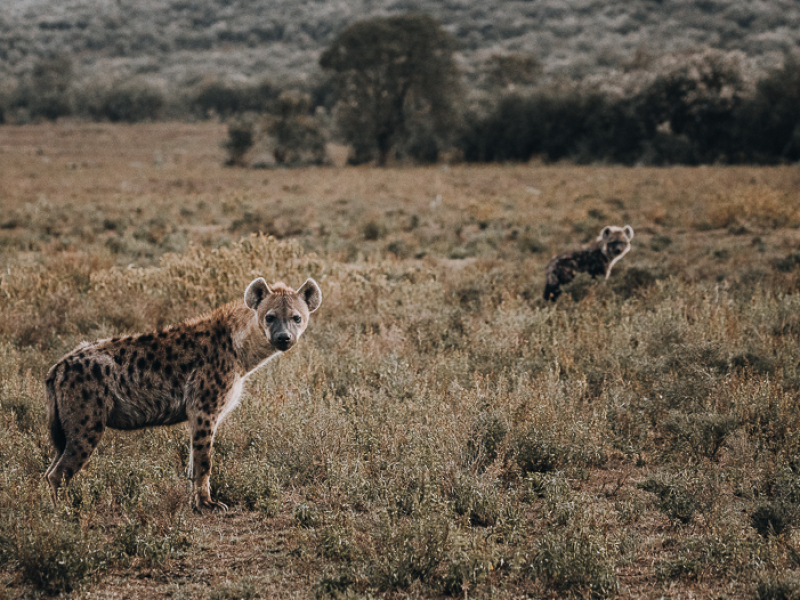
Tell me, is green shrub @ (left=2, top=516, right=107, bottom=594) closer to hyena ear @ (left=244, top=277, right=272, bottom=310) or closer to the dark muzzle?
→ the dark muzzle

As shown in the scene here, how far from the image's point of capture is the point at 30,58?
430ft

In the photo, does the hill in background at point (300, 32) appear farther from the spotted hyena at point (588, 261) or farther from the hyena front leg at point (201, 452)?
the hyena front leg at point (201, 452)

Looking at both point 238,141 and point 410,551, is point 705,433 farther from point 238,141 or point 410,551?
point 238,141

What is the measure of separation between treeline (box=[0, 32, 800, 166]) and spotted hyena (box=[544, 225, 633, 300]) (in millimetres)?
29894

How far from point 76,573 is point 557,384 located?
13.4 feet

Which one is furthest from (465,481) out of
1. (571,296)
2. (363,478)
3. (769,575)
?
(571,296)

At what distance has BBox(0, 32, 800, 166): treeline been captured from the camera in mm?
36625

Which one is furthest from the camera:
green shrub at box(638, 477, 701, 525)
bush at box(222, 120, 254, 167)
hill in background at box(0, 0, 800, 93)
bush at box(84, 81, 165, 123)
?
hill in background at box(0, 0, 800, 93)

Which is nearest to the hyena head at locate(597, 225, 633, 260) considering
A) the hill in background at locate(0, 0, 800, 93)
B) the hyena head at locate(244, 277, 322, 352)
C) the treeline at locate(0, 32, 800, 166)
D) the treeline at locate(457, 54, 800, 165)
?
the hyena head at locate(244, 277, 322, 352)

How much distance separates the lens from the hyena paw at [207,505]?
4488mm

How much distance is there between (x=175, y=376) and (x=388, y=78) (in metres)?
43.1

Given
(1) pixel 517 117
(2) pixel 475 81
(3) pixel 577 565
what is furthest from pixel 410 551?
(2) pixel 475 81

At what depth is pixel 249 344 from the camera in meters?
4.73

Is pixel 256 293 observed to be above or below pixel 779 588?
above
